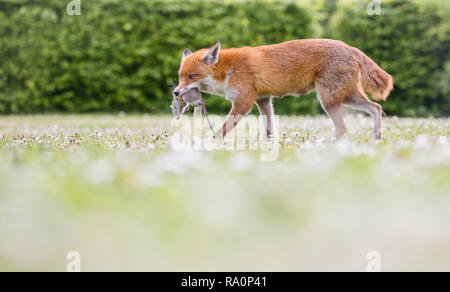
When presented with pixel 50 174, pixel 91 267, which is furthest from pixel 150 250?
pixel 50 174

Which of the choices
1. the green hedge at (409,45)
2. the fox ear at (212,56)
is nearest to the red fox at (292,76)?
the fox ear at (212,56)

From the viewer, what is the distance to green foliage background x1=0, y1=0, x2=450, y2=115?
13.1m

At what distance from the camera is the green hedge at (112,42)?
1307cm

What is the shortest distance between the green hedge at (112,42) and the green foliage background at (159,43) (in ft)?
0.09

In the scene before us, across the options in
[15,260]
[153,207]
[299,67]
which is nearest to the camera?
[15,260]

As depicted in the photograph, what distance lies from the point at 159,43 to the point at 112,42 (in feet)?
4.26

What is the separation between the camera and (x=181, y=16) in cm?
1367

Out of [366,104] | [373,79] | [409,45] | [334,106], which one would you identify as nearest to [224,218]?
[334,106]

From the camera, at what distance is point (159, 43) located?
1353 centimetres

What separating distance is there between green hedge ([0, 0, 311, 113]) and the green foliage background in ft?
0.09

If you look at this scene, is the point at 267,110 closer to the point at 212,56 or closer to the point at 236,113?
the point at 236,113

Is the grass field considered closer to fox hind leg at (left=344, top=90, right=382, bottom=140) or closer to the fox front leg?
the fox front leg
